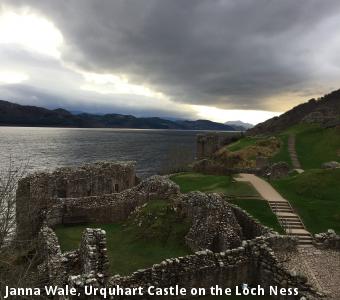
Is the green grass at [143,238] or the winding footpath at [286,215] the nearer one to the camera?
the green grass at [143,238]

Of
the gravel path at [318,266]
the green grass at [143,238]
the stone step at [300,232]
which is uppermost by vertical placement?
the stone step at [300,232]

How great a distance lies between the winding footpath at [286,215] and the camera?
1078 inches

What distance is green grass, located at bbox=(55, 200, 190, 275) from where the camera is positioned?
82.7 feet

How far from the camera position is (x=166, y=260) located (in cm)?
1947

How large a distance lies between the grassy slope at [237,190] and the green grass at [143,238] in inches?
286

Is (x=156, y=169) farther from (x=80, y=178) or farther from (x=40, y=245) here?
(x=40, y=245)

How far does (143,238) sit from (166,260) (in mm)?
9507

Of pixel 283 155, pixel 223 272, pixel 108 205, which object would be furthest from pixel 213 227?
pixel 283 155

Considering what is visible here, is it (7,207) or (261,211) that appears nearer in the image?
(7,207)

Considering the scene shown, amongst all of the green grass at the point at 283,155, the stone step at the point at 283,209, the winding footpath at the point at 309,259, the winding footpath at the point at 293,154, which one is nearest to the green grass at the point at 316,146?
the winding footpath at the point at 293,154

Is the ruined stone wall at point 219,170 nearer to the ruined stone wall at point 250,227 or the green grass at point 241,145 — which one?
the ruined stone wall at point 250,227

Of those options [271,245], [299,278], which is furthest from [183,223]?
[299,278]

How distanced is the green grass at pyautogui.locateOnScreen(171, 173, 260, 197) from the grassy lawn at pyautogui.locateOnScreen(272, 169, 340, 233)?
4042mm

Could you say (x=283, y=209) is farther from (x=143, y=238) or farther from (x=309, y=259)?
(x=143, y=238)
